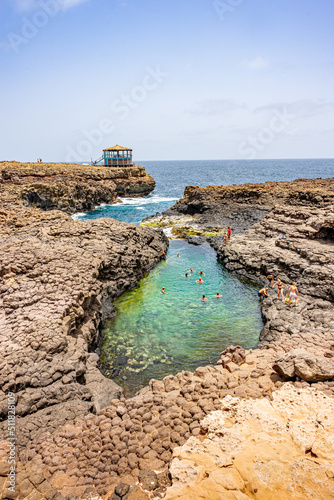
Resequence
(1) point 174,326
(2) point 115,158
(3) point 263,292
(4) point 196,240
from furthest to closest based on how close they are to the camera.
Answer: (2) point 115,158, (4) point 196,240, (3) point 263,292, (1) point 174,326

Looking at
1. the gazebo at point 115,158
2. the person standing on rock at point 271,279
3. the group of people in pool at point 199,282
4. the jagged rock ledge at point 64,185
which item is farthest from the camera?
the gazebo at point 115,158

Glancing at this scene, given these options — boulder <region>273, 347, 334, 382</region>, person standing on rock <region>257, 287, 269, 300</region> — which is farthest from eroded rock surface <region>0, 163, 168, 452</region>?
person standing on rock <region>257, 287, 269, 300</region>

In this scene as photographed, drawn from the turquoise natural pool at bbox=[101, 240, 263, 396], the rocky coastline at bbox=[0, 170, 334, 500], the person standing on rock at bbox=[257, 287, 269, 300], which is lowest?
the turquoise natural pool at bbox=[101, 240, 263, 396]

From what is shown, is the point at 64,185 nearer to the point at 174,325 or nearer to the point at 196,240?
the point at 196,240

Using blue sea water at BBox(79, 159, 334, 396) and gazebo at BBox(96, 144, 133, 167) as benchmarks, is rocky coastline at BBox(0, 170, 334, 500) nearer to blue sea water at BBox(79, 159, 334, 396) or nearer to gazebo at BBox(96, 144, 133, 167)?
blue sea water at BBox(79, 159, 334, 396)

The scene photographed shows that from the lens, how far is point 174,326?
17656mm

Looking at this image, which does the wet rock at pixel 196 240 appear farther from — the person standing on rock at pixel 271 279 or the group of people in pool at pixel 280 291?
the group of people in pool at pixel 280 291

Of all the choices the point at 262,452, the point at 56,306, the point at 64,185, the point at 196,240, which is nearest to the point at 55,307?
the point at 56,306

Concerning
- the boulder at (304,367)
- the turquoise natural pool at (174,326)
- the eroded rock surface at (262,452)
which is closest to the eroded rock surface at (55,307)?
the turquoise natural pool at (174,326)

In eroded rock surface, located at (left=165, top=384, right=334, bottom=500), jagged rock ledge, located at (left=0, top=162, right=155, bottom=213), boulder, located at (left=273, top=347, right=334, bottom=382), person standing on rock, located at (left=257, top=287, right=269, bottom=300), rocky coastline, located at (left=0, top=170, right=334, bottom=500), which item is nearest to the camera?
eroded rock surface, located at (left=165, top=384, right=334, bottom=500)

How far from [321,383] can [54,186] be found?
5539 cm

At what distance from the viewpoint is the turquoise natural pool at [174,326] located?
1419 centimetres

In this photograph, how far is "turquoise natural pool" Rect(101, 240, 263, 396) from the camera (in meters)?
14.2

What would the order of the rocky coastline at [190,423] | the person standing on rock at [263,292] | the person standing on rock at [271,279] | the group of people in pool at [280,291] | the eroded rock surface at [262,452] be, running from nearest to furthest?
the eroded rock surface at [262,452], the rocky coastline at [190,423], the group of people in pool at [280,291], the person standing on rock at [263,292], the person standing on rock at [271,279]
